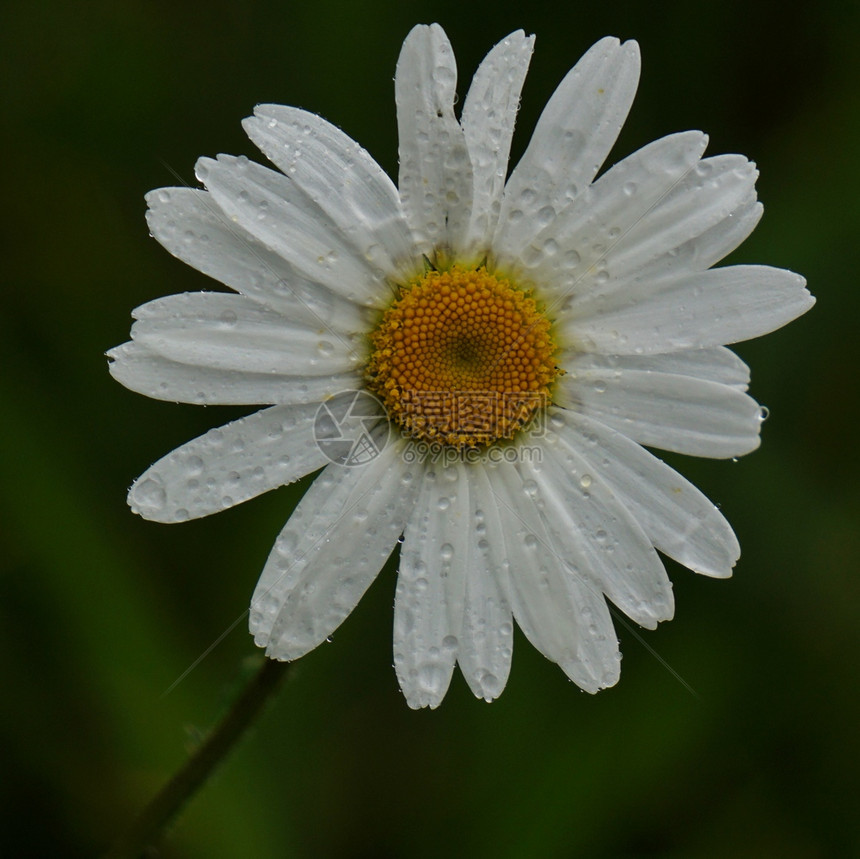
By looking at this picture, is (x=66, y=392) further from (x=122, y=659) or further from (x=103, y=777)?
(x=103, y=777)

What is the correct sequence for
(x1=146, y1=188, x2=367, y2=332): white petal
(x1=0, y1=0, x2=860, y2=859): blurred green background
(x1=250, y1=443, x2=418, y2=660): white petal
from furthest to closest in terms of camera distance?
(x1=0, y1=0, x2=860, y2=859): blurred green background, (x1=250, y1=443, x2=418, y2=660): white petal, (x1=146, y1=188, x2=367, y2=332): white petal

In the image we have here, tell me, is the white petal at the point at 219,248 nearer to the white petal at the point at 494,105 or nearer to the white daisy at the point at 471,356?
the white daisy at the point at 471,356

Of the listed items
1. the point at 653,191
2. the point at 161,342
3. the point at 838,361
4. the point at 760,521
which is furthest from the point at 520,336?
the point at 838,361

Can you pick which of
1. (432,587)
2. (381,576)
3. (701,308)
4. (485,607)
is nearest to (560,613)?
(485,607)

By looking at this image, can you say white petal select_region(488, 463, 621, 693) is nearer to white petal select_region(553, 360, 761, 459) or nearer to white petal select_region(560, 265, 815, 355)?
white petal select_region(553, 360, 761, 459)

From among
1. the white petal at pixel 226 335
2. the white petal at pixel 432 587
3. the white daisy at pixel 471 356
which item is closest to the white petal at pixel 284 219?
the white daisy at pixel 471 356

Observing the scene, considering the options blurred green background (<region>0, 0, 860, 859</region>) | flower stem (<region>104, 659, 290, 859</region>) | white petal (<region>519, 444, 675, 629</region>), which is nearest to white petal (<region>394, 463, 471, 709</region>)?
white petal (<region>519, 444, 675, 629</region>)
